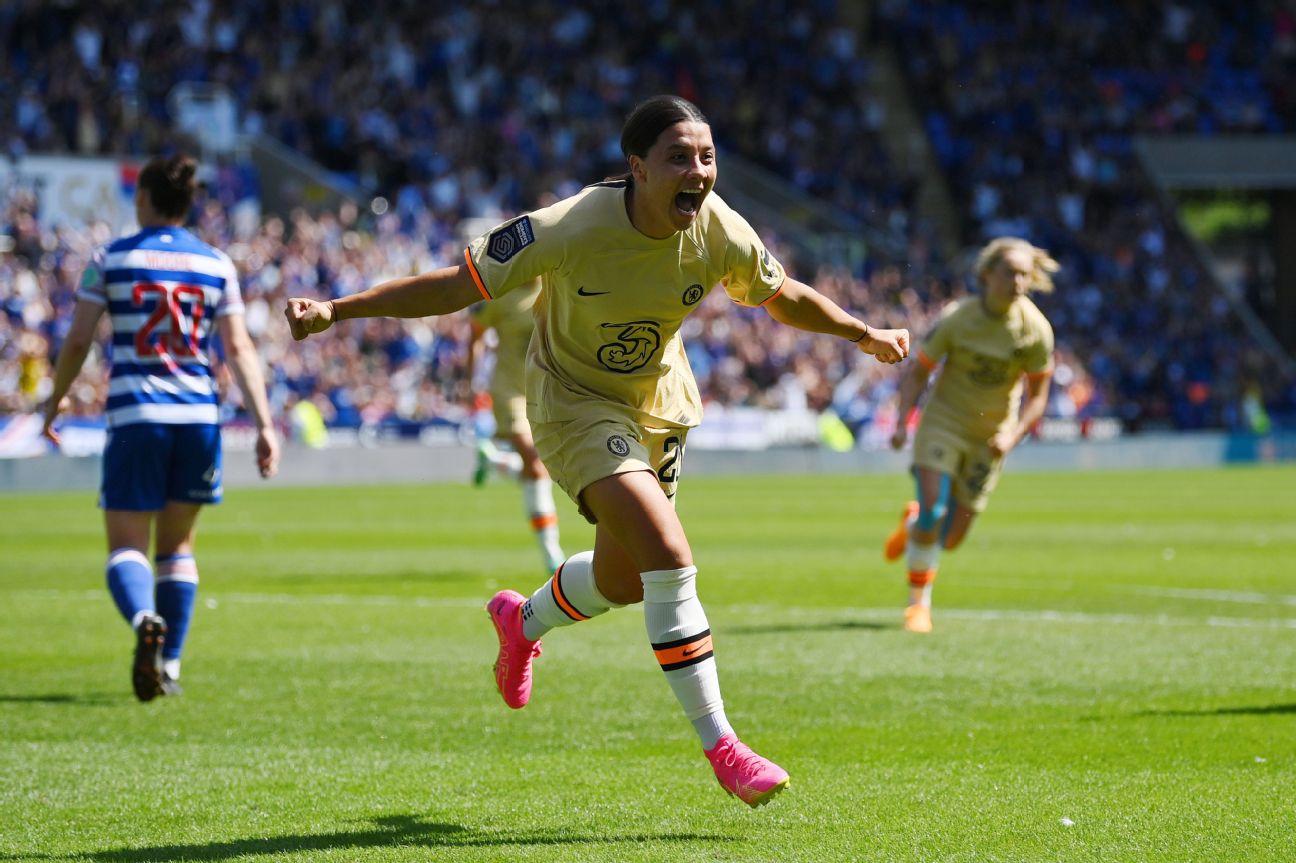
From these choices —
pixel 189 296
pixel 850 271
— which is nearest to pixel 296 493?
pixel 850 271

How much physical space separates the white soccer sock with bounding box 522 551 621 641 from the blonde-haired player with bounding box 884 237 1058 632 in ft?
15.1

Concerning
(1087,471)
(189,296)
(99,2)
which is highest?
(99,2)

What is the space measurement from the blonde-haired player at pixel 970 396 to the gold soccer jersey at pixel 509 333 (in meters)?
3.40

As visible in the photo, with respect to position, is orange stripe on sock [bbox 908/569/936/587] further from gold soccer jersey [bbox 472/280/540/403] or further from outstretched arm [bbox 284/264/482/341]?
outstretched arm [bbox 284/264/482/341]

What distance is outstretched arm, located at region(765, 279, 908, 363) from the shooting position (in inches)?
234

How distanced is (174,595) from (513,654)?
2.29m

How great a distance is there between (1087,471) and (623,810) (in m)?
33.9

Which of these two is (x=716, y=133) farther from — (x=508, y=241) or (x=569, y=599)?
(x=508, y=241)

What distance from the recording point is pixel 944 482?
1099cm

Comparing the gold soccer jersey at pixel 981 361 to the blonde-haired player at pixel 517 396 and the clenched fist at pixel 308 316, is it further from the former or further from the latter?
the clenched fist at pixel 308 316

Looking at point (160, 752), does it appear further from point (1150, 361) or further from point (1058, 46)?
point (1058, 46)

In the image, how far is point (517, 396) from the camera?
13336 millimetres

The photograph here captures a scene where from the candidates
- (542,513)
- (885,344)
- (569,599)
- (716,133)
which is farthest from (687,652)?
(716,133)

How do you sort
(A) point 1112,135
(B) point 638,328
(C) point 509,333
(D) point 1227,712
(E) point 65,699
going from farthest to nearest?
1. (A) point 1112,135
2. (C) point 509,333
3. (E) point 65,699
4. (D) point 1227,712
5. (B) point 638,328
